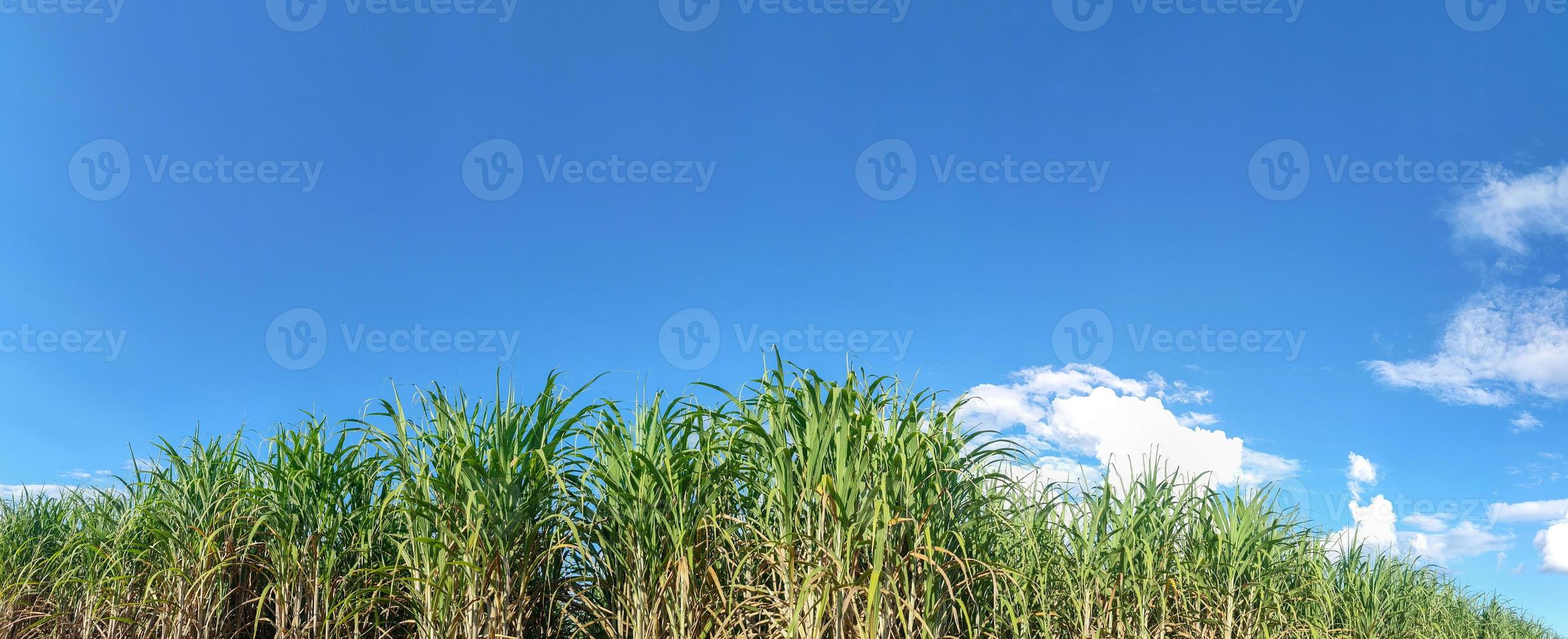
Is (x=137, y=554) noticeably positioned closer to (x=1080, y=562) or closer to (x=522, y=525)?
(x=522, y=525)

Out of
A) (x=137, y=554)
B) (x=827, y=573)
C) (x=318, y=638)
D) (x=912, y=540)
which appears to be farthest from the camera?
(x=137, y=554)

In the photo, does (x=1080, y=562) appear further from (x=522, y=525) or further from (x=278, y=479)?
(x=278, y=479)

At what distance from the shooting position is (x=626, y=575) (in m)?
3.62

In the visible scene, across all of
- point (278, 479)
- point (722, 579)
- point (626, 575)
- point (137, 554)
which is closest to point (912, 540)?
point (722, 579)

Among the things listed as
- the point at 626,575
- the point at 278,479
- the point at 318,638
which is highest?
the point at 278,479

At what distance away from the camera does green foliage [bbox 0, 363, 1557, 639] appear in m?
3.26

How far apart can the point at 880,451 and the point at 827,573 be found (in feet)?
1.64

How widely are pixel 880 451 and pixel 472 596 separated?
1.73 metres

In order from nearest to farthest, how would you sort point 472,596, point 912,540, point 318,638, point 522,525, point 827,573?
1. point 827,573
2. point 912,540
3. point 472,596
4. point 522,525
5. point 318,638

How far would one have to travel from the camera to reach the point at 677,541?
138 inches

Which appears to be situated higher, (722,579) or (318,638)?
(722,579)

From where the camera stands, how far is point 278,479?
176 inches

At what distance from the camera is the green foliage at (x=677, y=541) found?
3264 millimetres

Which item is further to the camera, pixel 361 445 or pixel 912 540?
pixel 361 445
